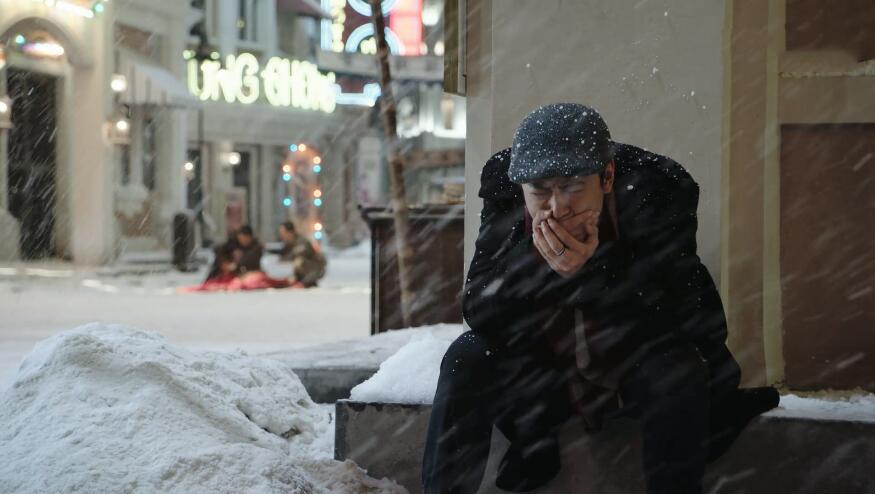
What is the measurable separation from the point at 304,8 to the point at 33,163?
19555 mm

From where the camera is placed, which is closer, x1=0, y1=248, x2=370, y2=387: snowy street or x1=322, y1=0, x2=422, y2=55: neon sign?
x1=0, y1=248, x2=370, y2=387: snowy street

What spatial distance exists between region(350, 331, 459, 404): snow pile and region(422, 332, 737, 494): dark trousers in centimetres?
49

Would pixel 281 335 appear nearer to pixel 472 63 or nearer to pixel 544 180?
pixel 472 63

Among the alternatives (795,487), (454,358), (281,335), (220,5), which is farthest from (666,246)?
(220,5)

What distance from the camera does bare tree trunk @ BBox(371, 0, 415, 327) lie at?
22.7 feet

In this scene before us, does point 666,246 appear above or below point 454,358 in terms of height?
Answer: above

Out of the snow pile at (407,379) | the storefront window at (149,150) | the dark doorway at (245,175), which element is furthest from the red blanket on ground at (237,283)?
the dark doorway at (245,175)

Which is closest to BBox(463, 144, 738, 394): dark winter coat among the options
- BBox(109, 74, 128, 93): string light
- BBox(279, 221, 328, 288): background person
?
BBox(279, 221, 328, 288): background person

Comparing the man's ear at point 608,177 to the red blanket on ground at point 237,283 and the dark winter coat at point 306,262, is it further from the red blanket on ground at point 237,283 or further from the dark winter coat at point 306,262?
the dark winter coat at point 306,262

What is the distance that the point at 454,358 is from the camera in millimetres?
2650

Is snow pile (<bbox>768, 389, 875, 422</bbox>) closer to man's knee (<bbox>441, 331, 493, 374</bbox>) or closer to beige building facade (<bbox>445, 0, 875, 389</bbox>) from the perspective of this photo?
beige building facade (<bbox>445, 0, 875, 389</bbox>)

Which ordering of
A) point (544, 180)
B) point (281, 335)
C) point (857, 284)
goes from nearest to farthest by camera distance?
point (544, 180), point (857, 284), point (281, 335)

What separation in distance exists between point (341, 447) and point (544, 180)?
124 cm

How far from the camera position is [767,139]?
10.8 ft
